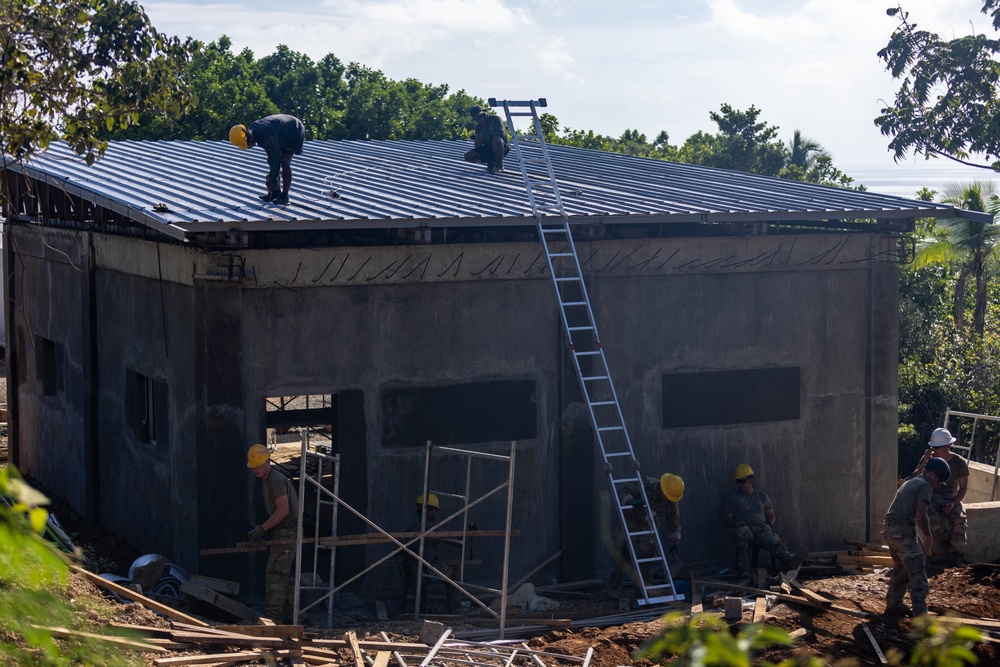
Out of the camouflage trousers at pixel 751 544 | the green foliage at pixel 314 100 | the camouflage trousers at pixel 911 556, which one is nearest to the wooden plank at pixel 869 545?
the camouflage trousers at pixel 751 544

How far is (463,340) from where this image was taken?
12.8 meters

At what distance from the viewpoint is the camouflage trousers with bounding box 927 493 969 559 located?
520 inches

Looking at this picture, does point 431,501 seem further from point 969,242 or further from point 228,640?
point 969,242

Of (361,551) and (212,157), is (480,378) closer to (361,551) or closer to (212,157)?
(361,551)

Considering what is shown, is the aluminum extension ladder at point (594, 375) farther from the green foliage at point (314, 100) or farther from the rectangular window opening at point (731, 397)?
the green foliage at point (314, 100)

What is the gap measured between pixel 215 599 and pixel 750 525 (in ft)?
20.5

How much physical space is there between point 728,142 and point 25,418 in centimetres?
3322

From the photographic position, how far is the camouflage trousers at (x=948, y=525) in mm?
13195

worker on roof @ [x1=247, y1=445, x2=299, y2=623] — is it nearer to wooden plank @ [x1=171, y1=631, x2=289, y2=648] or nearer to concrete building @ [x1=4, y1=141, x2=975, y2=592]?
concrete building @ [x1=4, y1=141, x2=975, y2=592]

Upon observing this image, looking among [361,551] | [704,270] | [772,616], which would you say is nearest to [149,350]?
[361,551]

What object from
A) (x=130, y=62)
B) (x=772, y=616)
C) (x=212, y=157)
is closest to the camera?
(x=772, y=616)

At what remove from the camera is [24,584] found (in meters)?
3.99

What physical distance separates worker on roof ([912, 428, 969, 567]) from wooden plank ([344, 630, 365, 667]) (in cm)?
718

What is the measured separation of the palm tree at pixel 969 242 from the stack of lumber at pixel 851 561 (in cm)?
1460
